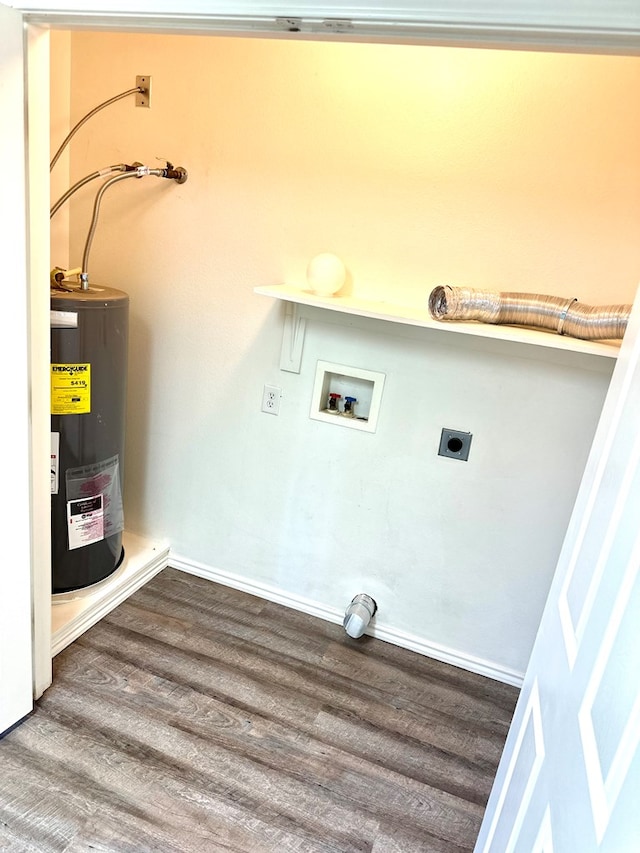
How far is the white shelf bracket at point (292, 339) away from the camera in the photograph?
1973mm

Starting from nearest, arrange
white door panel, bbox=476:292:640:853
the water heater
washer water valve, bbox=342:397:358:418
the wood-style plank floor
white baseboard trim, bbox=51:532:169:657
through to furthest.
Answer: white door panel, bbox=476:292:640:853 < the wood-style plank floor < the water heater < white baseboard trim, bbox=51:532:169:657 < washer water valve, bbox=342:397:358:418

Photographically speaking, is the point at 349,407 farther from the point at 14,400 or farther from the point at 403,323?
the point at 14,400

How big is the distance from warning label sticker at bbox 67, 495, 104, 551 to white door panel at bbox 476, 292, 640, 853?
4.65 feet

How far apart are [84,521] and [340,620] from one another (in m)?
0.98

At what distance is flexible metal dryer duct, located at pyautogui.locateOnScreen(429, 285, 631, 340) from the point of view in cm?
158

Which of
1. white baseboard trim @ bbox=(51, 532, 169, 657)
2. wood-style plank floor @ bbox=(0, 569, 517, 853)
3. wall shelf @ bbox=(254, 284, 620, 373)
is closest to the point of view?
wood-style plank floor @ bbox=(0, 569, 517, 853)

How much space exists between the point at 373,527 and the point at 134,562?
929 mm

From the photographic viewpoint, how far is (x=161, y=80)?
1.94 metres

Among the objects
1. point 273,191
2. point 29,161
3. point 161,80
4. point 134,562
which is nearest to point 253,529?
point 134,562

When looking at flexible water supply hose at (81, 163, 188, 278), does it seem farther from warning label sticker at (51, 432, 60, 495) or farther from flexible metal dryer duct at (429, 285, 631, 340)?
flexible metal dryer duct at (429, 285, 631, 340)

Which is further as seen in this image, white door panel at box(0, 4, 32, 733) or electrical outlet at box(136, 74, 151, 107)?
electrical outlet at box(136, 74, 151, 107)

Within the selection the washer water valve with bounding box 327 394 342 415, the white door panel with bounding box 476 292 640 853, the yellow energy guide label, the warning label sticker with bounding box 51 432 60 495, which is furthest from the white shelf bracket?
the white door panel with bounding box 476 292 640 853

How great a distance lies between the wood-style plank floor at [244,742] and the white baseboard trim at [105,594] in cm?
4

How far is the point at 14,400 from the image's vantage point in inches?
52.9
